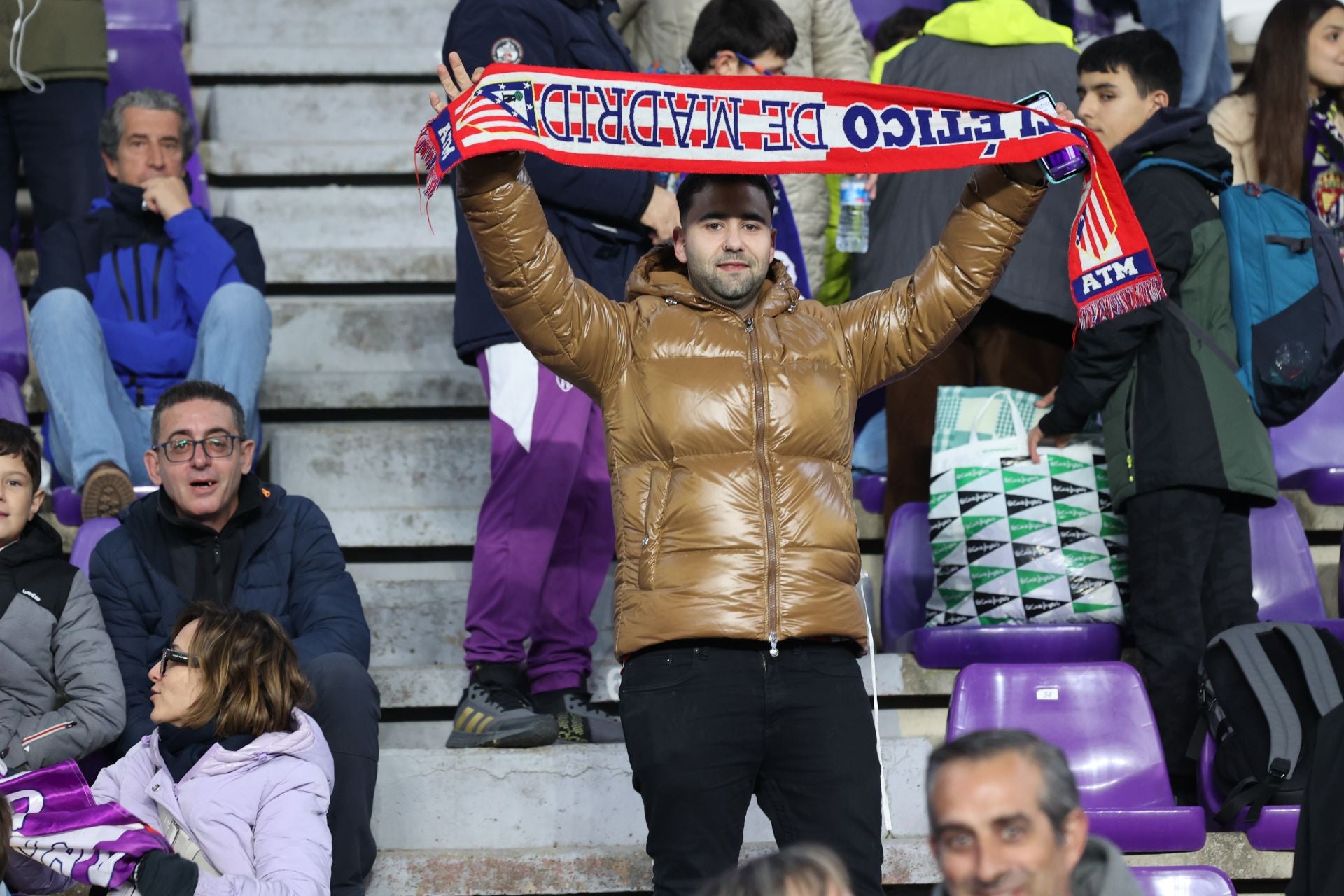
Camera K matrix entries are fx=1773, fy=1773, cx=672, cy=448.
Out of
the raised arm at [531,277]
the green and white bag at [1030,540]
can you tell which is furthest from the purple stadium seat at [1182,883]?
the raised arm at [531,277]

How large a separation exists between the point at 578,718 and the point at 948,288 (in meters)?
1.40

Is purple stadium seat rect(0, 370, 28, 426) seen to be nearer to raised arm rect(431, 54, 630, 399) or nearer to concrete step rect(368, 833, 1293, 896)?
concrete step rect(368, 833, 1293, 896)

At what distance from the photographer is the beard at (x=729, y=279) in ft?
10.4

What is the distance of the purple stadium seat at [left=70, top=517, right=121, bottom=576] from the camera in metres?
4.07

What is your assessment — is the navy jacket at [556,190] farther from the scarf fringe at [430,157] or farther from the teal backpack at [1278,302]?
the teal backpack at [1278,302]

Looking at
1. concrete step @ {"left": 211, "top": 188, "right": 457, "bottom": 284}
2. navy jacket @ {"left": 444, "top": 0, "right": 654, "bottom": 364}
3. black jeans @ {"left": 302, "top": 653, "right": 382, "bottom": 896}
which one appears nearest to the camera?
black jeans @ {"left": 302, "top": 653, "right": 382, "bottom": 896}

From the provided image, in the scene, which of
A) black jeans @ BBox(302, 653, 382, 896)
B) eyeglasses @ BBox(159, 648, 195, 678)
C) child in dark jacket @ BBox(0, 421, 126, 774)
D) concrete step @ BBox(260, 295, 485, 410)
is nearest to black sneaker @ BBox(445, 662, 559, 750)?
black jeans @ BBox(302, 653, 382, 896)

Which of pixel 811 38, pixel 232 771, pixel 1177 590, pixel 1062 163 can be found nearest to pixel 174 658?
pixel 232 771

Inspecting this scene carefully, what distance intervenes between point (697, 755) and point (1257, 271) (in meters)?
2.11

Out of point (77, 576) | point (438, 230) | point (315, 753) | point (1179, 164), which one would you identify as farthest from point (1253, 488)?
point (438, 230)

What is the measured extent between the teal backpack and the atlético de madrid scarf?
766 millimetres

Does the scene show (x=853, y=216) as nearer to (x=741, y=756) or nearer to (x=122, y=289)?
(x=122, y=289)

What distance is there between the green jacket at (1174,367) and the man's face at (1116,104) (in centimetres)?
13

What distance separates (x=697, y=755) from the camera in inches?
115
